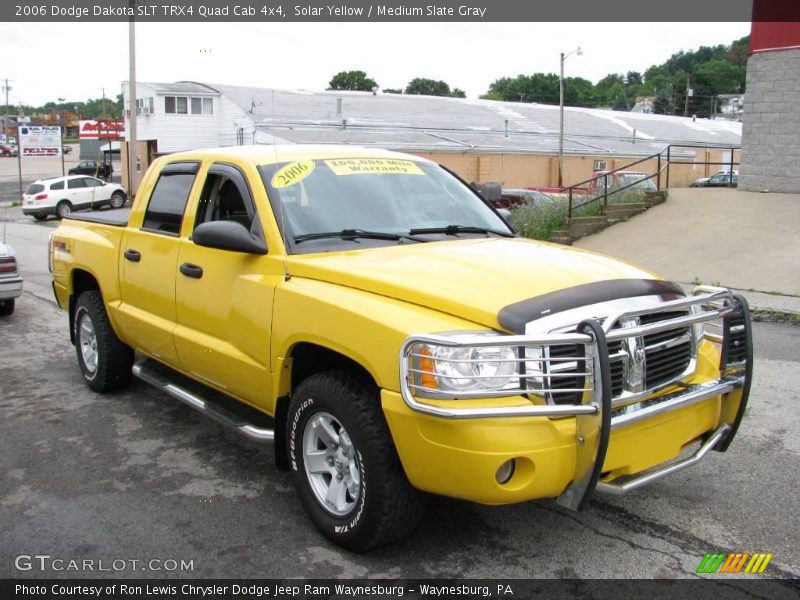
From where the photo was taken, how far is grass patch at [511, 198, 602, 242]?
15.8 metres

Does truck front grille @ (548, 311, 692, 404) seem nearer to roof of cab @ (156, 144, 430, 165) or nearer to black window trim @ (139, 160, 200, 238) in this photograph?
roof of cab @ (156, 144, 430, 165)

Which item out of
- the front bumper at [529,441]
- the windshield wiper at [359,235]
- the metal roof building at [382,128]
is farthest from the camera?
the metal roof building at [382,128]

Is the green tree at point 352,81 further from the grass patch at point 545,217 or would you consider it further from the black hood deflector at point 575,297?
the black hood deflector at point 575,297

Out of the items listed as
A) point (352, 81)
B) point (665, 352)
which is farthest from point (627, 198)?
point (352, 81)

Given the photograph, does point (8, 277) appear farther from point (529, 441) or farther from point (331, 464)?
point (529, 441)

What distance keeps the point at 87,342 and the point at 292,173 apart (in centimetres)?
301

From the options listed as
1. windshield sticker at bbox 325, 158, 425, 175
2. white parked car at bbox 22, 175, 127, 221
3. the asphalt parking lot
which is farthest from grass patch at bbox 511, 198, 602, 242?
white parked car at bbox 22, 175, 127, 221

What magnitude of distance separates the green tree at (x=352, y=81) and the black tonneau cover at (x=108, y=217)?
102862mm

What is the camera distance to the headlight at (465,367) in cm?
302

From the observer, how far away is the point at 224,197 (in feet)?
15.6

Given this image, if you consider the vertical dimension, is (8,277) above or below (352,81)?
below

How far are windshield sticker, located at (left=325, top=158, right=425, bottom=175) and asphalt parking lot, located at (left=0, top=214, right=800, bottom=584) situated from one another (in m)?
1.85

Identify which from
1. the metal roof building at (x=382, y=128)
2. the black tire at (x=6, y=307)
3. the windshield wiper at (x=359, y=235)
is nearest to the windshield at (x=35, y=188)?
the metal roof building at (x=382, y=128)

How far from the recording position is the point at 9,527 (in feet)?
12.8
